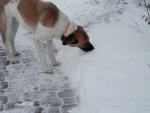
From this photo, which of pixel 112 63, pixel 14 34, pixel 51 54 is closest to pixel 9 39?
pixel 14 34

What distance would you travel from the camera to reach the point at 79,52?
6.43 m

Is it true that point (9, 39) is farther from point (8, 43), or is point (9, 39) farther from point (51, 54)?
point (51, 54)

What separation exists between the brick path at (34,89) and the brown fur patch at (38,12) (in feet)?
2.68

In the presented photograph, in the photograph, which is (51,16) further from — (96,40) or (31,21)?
(96,40)

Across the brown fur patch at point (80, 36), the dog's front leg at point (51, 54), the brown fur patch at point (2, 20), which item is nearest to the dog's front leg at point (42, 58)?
the dog's front leg at point (51, 54)

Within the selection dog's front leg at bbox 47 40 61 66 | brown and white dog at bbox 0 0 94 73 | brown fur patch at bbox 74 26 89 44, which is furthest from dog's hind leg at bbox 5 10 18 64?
brown fur patch at bbox 74 26 89 44

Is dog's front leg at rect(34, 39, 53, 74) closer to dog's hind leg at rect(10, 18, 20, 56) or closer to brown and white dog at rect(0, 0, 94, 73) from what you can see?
brown and white dog at rect(0, 0, 94, 73)

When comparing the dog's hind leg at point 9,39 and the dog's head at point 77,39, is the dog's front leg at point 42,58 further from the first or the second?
the dog's hind leg at point 9,39

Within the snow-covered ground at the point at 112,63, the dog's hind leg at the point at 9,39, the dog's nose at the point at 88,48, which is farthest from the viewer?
the dog's hind leg at the point at 9,39

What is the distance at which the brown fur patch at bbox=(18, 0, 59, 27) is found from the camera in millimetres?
5840

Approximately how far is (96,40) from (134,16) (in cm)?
152

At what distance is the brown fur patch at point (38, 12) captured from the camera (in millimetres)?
5840

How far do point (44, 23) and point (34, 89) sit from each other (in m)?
1.01

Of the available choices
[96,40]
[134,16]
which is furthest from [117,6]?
[96,40]
